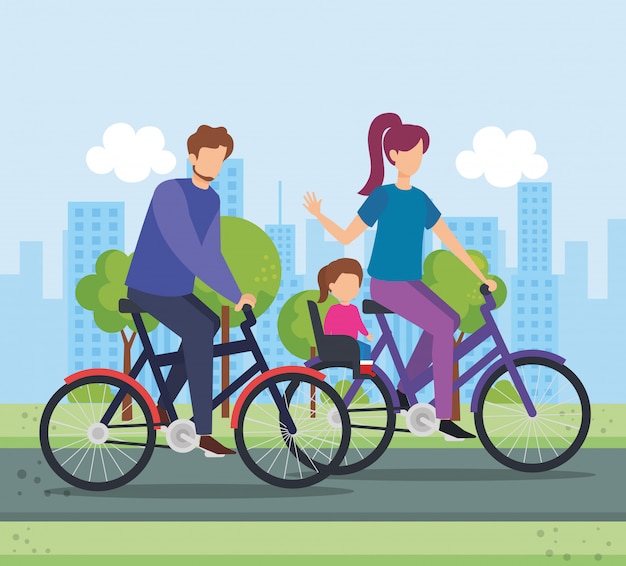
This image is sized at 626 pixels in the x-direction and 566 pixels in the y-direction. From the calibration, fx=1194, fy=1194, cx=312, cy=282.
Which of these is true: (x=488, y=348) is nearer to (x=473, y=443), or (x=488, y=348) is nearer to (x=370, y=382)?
(x=370, y=382)

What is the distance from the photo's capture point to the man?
28.7ft

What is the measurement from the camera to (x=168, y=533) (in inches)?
278

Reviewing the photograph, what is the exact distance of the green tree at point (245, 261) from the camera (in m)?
16.3

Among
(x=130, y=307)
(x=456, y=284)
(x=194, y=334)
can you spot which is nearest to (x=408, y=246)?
(x=194, y=334)

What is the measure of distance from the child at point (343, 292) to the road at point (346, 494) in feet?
3.86

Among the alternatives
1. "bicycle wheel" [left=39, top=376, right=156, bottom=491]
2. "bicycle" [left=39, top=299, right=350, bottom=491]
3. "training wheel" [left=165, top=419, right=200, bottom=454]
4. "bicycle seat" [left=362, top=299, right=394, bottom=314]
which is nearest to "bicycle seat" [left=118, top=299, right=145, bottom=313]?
"bicycle" [left=39, top=299, right=350, bottom=491]

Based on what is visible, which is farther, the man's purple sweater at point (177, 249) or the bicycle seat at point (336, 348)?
the bicycle seat at point (336, 348)

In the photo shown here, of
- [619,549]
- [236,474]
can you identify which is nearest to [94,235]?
[236,474]

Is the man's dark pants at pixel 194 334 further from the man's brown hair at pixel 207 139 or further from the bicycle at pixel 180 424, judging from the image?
the man's brown hair at pixel 207 139

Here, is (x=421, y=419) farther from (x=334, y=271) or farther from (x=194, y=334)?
(x=194, y=334)

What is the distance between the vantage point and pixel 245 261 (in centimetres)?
1641

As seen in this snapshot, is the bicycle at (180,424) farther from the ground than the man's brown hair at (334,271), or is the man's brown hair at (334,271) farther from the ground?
the man's brown hair at (334,271)

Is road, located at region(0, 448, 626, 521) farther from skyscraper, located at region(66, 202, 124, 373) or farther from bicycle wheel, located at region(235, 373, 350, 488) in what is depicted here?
skyscraper, located at region(66, 202, 124, 373)

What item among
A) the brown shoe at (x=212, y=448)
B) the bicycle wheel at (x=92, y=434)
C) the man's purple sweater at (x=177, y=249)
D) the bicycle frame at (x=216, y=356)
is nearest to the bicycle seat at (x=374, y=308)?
the bicycle frame at (x=216, y=356)
